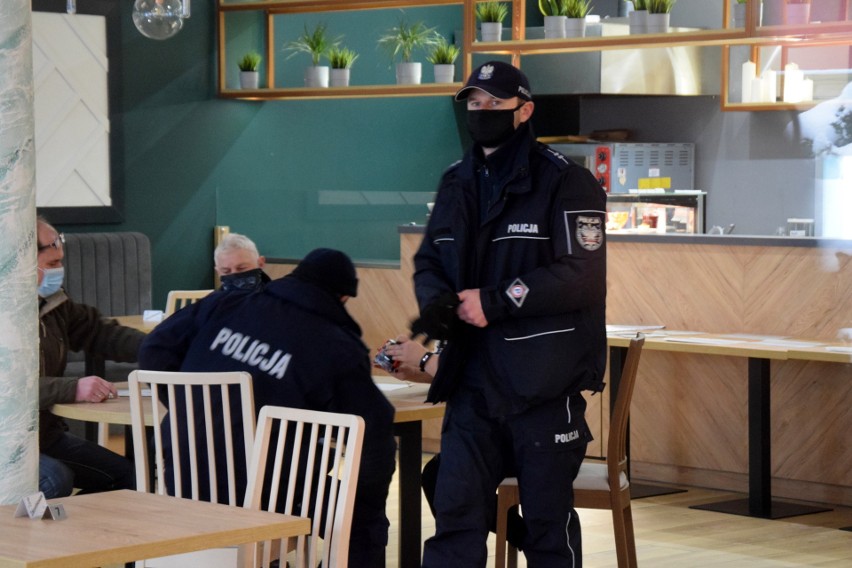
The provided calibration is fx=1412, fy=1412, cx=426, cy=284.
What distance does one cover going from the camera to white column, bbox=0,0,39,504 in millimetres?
3023

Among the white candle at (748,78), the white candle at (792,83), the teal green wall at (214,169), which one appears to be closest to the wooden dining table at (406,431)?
the teal green wall at (214,169)

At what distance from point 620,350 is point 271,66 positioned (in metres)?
3.96

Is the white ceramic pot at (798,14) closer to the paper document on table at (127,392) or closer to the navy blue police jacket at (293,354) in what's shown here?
the navy blue police jacket at (293,354)

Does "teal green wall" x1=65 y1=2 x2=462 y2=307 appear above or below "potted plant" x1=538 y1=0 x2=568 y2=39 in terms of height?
below

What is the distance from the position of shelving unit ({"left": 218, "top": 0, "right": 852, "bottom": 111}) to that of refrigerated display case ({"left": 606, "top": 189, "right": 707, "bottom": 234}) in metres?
0.75

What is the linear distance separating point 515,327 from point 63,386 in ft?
5.15

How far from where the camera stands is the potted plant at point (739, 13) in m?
6.79

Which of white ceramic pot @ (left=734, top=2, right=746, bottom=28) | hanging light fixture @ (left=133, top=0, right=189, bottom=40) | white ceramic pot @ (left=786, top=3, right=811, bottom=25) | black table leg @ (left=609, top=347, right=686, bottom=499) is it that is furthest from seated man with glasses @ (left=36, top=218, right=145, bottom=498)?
white ceramic pot @ (left=786, top=3, right=811, bottom=25)

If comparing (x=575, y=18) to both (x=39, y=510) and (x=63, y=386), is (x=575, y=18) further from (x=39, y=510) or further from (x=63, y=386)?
(x=39, y=510)

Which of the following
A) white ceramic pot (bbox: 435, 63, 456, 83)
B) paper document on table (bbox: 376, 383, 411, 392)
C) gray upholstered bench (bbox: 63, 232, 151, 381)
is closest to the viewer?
paper document on table (bbox: 376, 383, 411, 392)

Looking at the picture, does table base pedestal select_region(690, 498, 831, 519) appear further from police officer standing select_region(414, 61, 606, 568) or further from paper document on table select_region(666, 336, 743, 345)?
police officer standing select_region(414, 61, 606, 568)

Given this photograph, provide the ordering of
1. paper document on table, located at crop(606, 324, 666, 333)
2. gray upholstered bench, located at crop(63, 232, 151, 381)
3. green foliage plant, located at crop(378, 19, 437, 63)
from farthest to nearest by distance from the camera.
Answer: green foliage plant, located at crop(378, 19, 437, 63), gray upholstered bench, located at crop(63, 232, 151, 381), paper document on table, located at crop(606, 324, 666, 333)

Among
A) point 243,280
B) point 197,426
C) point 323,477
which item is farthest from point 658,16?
point 323,477

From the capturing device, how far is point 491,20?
7.71 meters
